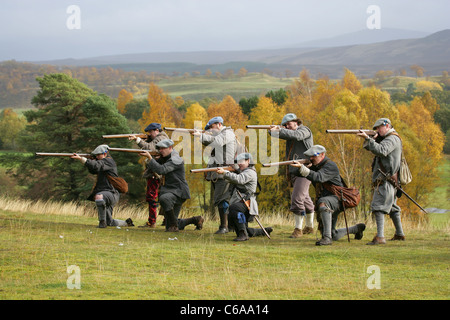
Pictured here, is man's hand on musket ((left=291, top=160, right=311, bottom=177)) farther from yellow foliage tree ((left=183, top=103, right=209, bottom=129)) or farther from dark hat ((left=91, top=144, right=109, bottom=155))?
yellow foliage tree ((left=183, top=103, right=209, bottom=129))

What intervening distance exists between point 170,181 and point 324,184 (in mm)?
3356

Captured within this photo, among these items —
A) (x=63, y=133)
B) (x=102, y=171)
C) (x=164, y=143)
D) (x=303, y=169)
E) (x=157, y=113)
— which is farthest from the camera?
(x=157, y=113)

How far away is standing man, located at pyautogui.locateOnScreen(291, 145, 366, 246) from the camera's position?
10875 mm

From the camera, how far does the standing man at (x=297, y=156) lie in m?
12.0

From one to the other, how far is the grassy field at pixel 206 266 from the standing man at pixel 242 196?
35cm

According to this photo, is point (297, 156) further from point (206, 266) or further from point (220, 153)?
point (206, 266)

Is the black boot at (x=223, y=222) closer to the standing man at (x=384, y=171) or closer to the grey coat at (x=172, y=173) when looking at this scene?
the grey coat at (x=172, y=173)

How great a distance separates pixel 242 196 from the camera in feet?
37.3

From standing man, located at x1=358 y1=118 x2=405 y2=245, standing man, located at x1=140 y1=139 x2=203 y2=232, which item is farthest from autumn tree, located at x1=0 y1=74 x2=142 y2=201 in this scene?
standing man, located at x1=358 y1=118 x2=405 y2=245

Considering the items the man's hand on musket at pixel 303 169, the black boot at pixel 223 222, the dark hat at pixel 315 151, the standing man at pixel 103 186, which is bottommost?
the black boot at pixel 223 222

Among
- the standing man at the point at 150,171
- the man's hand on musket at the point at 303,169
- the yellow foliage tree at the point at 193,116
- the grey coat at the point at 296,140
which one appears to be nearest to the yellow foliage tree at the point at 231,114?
the yellow foliage tree at the point at 193,116

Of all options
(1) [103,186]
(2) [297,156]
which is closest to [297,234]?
(2) [297,156]
